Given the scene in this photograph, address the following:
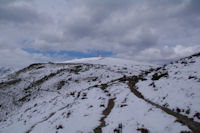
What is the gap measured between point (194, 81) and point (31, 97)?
31.0 meters

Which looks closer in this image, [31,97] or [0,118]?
[0,118]

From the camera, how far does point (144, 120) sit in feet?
29.1

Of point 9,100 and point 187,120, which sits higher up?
point 187,120

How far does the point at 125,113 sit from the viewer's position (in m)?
10.9

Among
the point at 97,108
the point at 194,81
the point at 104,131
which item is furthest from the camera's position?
the point at 97,108

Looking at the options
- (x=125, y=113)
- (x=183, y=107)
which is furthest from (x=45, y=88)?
(x=183, y=107)

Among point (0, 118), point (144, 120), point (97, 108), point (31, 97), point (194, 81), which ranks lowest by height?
point (0, 118)

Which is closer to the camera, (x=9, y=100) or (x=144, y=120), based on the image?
(x=144, y=120)

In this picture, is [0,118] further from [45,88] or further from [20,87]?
[20,87]

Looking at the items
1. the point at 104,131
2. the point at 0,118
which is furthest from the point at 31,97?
the point at 104,131

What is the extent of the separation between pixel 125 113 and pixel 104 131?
310 cm

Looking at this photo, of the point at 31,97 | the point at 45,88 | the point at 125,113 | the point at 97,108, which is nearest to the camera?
the point at 125,113

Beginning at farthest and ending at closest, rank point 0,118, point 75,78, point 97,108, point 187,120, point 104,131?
point 75,78 → point 0,118 → point 97,108 → point 104,131 → point 187,120

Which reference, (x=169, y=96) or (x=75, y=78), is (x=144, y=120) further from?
(x=75, y=78)
